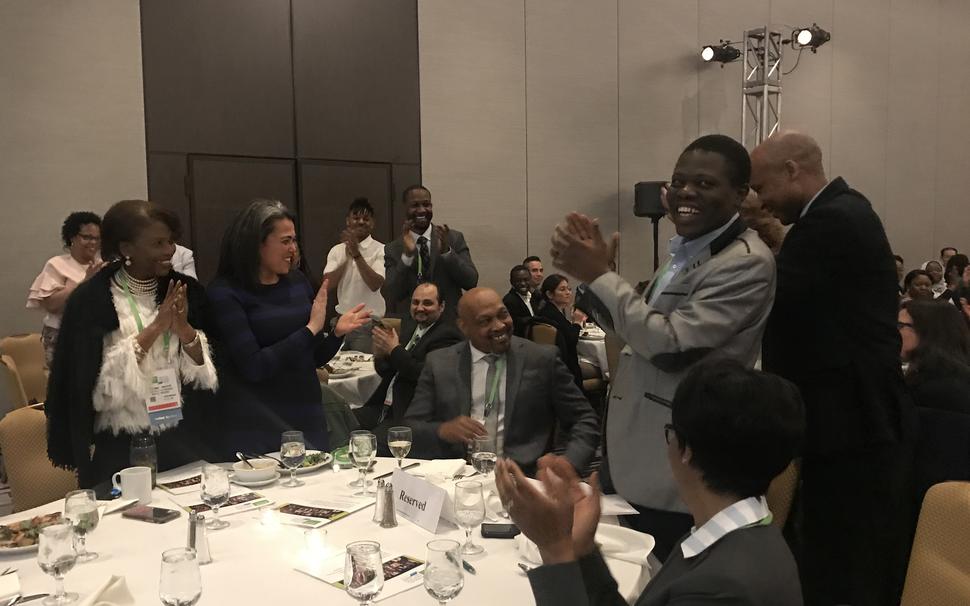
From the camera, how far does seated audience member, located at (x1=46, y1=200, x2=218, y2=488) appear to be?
2.57 m

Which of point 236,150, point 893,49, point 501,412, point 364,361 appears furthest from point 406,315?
point 893,49

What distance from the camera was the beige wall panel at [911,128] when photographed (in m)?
12.3

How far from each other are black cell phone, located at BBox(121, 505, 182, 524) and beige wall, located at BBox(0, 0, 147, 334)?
4.71 m

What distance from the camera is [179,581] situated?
149 cm

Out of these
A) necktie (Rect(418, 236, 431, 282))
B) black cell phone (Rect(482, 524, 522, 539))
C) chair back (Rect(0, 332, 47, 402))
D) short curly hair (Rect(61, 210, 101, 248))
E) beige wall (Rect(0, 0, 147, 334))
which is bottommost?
chair back (Rect(0, 332, 47, 402))

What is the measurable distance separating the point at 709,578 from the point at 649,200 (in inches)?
323

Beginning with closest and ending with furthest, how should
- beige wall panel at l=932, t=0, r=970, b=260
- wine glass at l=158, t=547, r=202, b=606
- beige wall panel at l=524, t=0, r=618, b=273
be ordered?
wine glass at l=158, t=547, r=202, b=606, beige wall panel at l=524, t=0, r=618, b=273, beige wall panel at l=932, t=0, r=970, b=260

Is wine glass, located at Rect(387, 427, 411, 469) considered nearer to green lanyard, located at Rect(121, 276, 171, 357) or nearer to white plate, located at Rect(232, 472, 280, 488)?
white plate, located at Rect(232, 472, 280, 488)

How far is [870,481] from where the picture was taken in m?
2.33

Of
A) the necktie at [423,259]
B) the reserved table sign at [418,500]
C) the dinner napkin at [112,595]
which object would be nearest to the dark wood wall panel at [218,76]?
the necktie at [423,259]

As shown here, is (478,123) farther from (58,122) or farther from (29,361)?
(29,361)

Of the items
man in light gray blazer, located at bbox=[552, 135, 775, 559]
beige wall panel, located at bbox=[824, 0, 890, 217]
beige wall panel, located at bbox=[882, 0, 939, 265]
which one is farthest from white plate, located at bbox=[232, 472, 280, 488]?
beige wall panel, located at bbox=[882, 0, 939, 265]

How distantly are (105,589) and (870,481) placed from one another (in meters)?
2.00

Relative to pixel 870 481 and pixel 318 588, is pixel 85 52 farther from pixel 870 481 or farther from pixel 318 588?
pixel 870 481
